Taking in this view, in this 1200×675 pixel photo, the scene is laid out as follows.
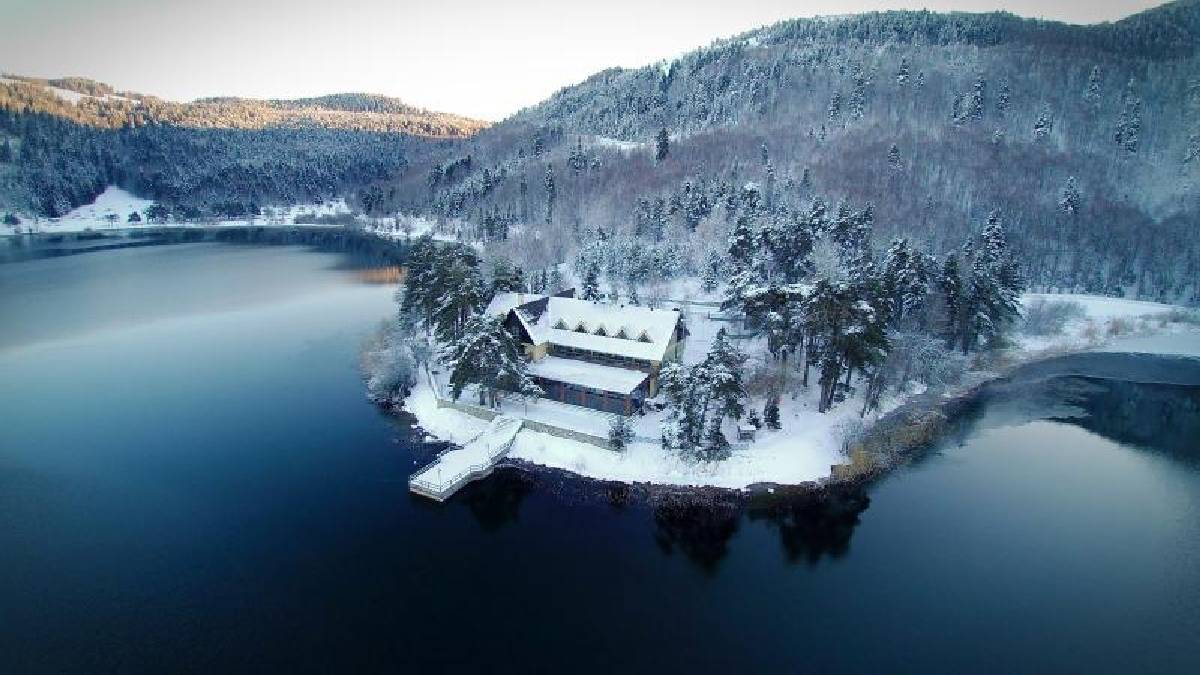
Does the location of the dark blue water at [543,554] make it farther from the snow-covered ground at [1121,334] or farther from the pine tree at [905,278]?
the snow-covered ground at [1121,334]

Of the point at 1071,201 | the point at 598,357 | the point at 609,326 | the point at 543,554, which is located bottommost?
the point at 543,554

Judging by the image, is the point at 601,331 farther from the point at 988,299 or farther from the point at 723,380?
the point at 988,299

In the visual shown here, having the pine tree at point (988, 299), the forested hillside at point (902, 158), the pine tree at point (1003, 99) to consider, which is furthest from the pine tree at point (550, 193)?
the pine tree at point (1003, 99)

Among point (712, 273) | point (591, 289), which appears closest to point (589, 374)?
point (591, 289)

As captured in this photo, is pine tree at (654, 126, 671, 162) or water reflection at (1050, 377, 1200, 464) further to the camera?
pine tree at (654, 126, 671, 162)

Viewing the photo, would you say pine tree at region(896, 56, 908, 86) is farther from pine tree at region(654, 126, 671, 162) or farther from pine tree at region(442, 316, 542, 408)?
pine tree at region(442, 316, 542, 408)

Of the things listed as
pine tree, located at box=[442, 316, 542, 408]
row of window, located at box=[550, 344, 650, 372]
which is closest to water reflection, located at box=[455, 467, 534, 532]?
pine tree, located at box=[442, 316, 542, 408]
